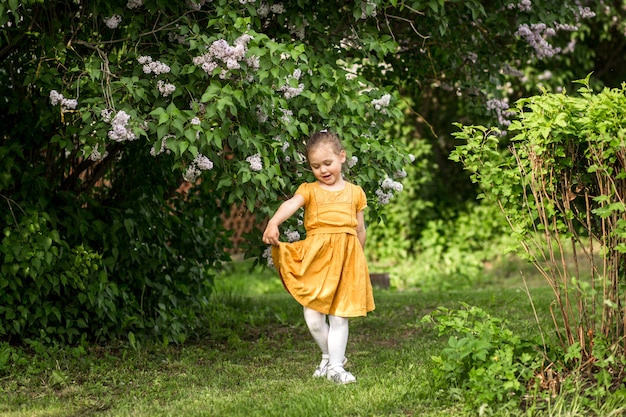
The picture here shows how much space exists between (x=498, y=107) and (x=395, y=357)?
2354 millimetres

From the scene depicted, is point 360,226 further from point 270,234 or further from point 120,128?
point 120,128

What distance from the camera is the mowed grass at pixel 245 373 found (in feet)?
13.2

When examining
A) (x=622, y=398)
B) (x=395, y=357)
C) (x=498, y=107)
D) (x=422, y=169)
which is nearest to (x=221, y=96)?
(x=395, y=357)

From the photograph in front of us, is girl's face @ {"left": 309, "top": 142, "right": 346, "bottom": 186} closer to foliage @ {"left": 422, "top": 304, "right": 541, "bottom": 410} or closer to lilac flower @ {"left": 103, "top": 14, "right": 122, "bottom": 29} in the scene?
foliage @ {"left": 422, "top": 304, "right": 541, "bottom": 410}

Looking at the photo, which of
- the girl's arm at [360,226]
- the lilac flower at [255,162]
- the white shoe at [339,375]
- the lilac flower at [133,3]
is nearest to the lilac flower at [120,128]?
the lilac flower at [255,162]

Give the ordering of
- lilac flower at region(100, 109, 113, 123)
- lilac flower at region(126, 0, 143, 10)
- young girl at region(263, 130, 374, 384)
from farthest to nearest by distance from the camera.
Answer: lilac flower at region(126, 0, 143, 10), young girl at region(263, 130, 374, 384), lilac flower at region(100, 109, 113, 123)

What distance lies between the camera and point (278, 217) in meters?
4.44

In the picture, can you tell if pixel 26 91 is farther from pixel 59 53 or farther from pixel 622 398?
pixel 622 398

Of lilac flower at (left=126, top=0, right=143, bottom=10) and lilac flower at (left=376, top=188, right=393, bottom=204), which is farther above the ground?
lilac flower at (left=126, top=0, right=143, bottom=10)

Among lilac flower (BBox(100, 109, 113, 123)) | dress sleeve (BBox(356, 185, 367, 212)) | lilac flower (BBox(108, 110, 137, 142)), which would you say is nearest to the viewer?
lilac flower (BBox(108, 110, 137, 142))

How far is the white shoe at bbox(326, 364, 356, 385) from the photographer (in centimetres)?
445

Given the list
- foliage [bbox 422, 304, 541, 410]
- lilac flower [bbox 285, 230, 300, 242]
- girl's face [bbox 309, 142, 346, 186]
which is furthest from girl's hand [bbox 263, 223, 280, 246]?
foliage [bbox 422, 304, 541, 410]

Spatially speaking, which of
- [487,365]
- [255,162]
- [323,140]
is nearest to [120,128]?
[255,162]

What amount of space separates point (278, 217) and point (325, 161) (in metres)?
0.37
